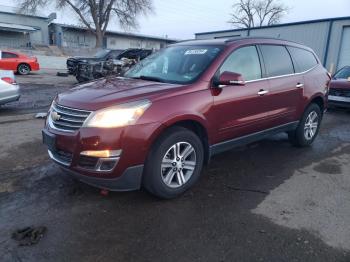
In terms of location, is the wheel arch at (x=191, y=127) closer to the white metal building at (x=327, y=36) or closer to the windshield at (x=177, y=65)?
the windshield at (x=177, y=65)

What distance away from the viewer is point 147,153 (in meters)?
3.37

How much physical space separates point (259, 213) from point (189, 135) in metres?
1.13

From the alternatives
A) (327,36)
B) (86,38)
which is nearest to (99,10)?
(86,38)

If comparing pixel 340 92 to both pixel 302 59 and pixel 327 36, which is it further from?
pixel 327 36

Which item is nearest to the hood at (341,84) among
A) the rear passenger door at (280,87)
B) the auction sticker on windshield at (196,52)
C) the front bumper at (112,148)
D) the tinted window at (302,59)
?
the tinted window at (302,59)

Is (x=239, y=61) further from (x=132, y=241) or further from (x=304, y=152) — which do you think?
(x=132, y=241)

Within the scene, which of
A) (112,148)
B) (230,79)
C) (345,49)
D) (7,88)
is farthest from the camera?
(345,49)

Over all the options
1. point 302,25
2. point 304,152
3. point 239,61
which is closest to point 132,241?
point 239,61

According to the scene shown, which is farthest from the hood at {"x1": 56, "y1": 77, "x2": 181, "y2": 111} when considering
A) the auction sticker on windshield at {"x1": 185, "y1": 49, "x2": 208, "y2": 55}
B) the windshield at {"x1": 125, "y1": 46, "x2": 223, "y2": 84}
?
the auction sticker on windshield at {"x1": 185, "y1": 49, "x2": 208, "y2": 55}

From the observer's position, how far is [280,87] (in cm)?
490

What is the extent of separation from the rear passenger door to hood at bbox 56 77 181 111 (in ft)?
5.64

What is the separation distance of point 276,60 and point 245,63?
2.61ft

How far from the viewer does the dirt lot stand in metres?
2.80

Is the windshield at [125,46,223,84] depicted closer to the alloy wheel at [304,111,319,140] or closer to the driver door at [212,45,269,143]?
the driver door at [212,45,269,143]
